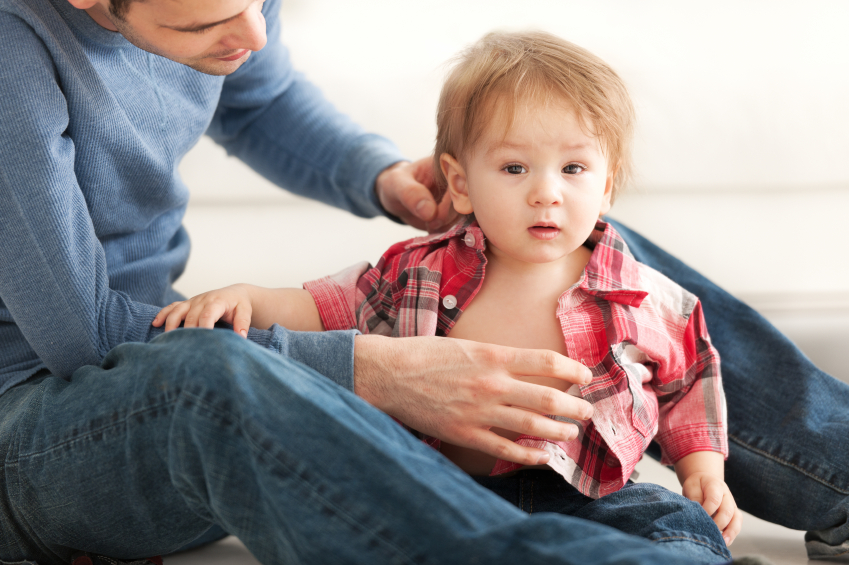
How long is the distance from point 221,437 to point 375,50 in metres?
1.15

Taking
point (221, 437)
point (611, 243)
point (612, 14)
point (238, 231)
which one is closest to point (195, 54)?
point (221, 437)

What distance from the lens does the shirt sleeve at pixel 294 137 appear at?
121 cm

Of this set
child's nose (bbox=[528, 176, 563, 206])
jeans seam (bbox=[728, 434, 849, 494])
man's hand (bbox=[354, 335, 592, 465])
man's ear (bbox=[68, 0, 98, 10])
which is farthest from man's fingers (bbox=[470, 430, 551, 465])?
man's ear (bbox=[68, 0, 98, 10])

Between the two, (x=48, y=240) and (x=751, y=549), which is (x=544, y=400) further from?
(x=48, y=240)

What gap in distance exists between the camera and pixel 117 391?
69 centimetres

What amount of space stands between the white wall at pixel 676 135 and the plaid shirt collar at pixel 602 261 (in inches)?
21.2

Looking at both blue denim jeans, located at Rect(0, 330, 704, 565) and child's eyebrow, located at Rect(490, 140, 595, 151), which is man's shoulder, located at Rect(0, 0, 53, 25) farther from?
child's eyebrow, located at Rect(490, 140, 595, 151)

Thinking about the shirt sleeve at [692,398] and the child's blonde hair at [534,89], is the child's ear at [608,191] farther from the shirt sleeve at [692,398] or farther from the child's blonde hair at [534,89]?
the shirt sleeve at [692,398]

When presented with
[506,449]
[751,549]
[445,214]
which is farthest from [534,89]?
[751,549]

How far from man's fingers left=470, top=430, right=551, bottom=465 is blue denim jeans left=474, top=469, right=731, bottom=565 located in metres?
0.10

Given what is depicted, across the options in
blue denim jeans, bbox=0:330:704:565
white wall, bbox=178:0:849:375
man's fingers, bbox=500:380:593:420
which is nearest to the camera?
blue denim jeans, bbox=0:330:704:565

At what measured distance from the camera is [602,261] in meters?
0.92

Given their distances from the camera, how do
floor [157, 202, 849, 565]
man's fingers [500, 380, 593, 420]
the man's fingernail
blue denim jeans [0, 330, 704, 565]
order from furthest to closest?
floor [157, 202, 849, 565] < the man's fingernail < man's fingers [500, 380, 593, 420] < blue denim jeans [0, 330, 704, 565]

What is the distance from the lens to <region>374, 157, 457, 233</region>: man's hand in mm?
1079
